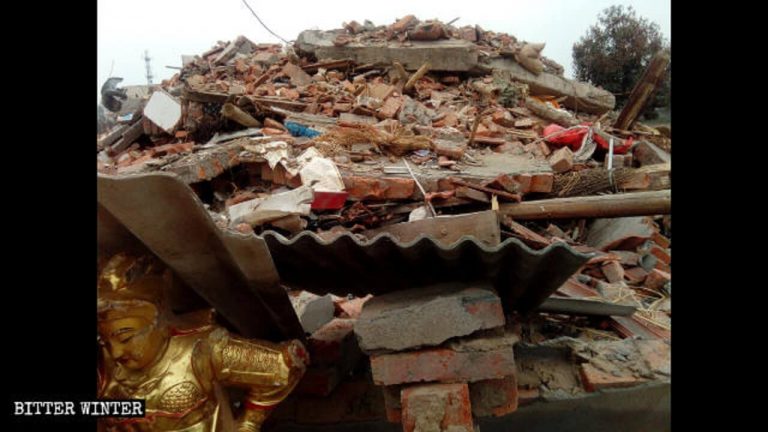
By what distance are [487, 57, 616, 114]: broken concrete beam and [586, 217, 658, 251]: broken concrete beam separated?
548 cm

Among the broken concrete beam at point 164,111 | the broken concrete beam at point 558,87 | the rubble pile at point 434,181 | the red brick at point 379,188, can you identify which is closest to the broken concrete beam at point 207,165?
the rubble pile at point 434,181

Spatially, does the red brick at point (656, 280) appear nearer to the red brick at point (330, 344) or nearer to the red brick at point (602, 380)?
the red brick at point (602, 380)

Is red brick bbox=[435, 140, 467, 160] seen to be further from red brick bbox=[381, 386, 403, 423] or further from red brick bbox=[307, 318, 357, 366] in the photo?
red brick bbox=[381, 386, 403, 423]

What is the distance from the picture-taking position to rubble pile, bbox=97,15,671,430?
1653 mm

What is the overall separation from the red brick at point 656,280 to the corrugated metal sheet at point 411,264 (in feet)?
8.71

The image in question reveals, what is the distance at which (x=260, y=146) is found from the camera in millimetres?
5980

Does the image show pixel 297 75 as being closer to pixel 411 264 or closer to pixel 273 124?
pixel 273 124

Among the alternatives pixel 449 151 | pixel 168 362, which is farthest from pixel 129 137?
pixel 168 362

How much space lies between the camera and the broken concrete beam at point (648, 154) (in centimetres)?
641

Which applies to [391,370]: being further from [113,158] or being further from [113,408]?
[113,158]

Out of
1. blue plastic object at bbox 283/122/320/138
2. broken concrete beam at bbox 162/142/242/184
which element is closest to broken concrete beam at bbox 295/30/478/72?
blue plastic object at bbox 283/122/320/138
